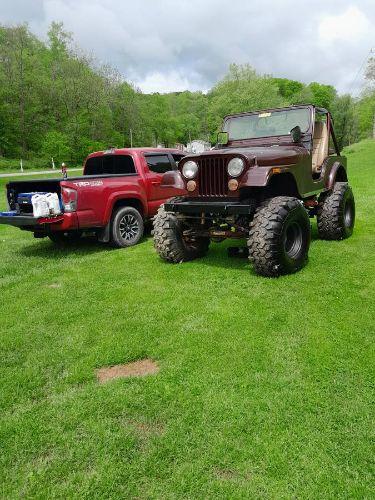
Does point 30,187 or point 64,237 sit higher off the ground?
point 30,187

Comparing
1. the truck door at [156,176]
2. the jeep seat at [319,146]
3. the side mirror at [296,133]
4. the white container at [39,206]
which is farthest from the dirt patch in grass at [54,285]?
the jeep seat at [319,146]

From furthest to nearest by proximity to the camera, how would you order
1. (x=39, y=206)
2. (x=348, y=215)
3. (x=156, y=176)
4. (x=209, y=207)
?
(x=156, y=176) → (x=348, y=215) → (x=39, y=206) → (x=209, y=207)

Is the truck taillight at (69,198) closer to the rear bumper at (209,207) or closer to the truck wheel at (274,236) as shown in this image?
the rear bumper at (209,207)

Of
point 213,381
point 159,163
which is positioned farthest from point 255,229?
point 159,163

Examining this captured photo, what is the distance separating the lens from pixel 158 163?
843 cm

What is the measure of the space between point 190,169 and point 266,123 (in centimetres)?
205

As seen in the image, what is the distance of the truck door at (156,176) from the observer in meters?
8.10

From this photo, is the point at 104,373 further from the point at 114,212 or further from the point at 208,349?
the point at 114,212

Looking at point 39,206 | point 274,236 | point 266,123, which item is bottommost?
point 274,236

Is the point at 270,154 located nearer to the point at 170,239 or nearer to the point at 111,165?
the point at 170,239

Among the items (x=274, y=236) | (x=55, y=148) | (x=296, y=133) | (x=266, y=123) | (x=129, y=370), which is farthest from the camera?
(x=55, y=148)

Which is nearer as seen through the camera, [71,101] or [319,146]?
[319,146]

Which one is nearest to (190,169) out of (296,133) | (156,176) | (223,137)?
(296,133)

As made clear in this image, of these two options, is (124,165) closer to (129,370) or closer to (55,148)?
(129,370)
